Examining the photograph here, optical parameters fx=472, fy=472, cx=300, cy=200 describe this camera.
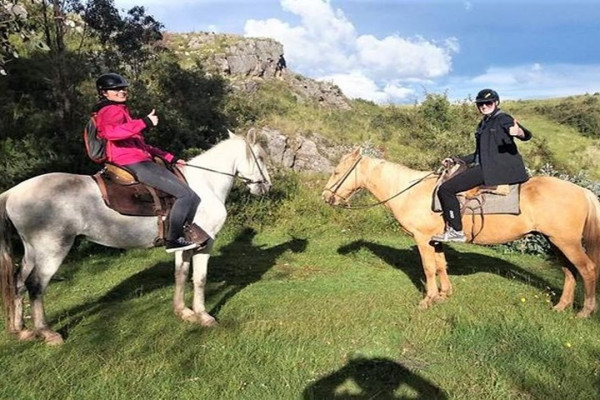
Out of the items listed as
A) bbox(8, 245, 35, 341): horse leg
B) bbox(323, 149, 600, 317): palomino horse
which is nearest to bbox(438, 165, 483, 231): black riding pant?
bbox(323, 149, 600, 317): palomino horse

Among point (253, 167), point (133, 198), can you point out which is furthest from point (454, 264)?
point (133, 198)

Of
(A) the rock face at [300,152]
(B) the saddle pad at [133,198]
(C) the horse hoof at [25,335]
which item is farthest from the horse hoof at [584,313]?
(A) the rock face at [300,152]

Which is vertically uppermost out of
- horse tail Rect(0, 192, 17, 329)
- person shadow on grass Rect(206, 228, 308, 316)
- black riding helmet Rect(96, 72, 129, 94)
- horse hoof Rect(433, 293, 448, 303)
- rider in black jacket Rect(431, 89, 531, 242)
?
black riding helmet Rect(96, 72, 129, 94)

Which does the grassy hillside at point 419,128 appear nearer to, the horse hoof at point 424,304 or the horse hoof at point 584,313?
the horse hoof at point 424,304

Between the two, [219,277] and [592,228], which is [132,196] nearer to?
[219,277]

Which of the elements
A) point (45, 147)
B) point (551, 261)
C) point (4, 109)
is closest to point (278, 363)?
point (551, 261)

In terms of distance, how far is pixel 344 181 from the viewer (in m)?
8.02

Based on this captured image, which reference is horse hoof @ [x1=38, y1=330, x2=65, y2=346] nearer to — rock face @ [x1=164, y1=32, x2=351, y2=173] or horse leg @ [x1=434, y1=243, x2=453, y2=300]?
horse leg @ [x1=434, y1=243, x2=453, y2=300]

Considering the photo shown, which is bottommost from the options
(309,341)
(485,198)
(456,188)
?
(309,341)

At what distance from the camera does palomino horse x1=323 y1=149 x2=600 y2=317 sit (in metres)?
6.49

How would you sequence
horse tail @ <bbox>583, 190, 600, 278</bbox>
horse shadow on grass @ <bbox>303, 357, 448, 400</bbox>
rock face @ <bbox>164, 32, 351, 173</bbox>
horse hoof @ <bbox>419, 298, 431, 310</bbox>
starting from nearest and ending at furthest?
horse shadow on grass @ <bbox>303, 357, 448, 400</bbox>, horse tail @ <bbox>583, 190, 600, 278</bbox>, horse hoof @ <bbox>419, 298, 431, 310</bbox>, rock face @ <bbox>164, 32, 351, 173</bbox>

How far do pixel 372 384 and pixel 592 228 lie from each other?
402 cm

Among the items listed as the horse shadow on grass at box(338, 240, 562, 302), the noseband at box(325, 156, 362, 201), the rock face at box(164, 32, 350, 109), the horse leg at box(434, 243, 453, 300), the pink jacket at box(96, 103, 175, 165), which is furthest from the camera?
the rock face at box(164, 32, 350, 109)

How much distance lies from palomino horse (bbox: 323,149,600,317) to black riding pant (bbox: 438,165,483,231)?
1.05 ft
